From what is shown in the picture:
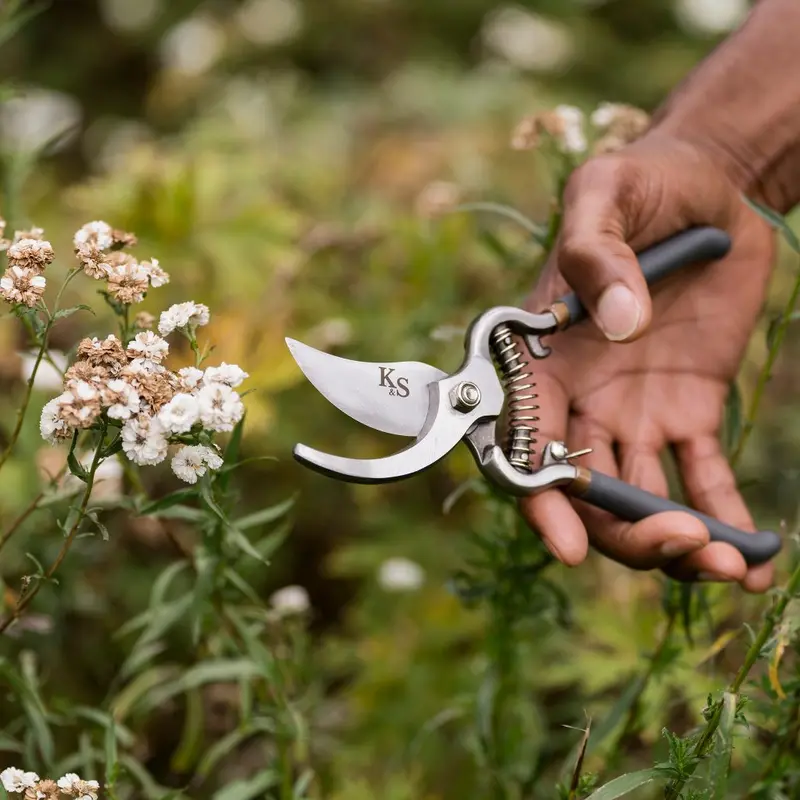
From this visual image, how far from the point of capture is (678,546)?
3.64 ft

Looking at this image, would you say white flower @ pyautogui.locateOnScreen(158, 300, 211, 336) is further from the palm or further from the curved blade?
the palm

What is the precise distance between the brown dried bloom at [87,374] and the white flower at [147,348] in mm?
37

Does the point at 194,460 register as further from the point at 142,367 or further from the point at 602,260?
the point at 602,260

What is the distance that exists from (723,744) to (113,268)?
0.76 meters

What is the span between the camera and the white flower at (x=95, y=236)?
955 mm

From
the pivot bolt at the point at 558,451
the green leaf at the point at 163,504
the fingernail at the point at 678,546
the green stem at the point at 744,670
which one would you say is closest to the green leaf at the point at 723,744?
the green stem at the point at 744,670

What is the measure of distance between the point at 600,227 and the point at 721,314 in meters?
0.40

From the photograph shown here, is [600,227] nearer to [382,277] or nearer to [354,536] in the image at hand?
[382,277]

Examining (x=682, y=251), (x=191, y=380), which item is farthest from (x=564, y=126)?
(x=191, y=380)

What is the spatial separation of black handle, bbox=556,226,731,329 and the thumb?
0.10m

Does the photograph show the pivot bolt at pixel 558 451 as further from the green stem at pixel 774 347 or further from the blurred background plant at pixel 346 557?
the green stem at pixel 774 347

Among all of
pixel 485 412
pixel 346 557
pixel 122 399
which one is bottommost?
pixel 346 557

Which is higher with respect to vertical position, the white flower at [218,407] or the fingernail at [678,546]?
the white flower at [218,407]

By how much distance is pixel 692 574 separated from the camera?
46.4 inches
